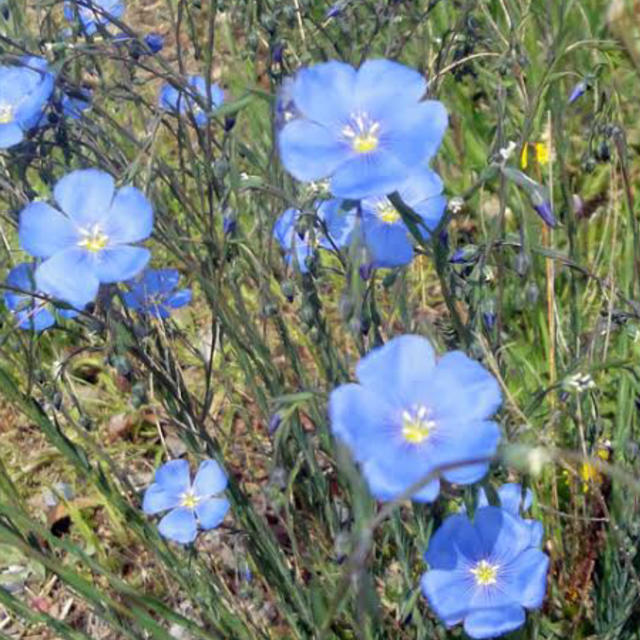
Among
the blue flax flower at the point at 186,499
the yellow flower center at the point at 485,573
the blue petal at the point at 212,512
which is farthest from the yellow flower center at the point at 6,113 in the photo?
the yellow flower center at the point at 485,573

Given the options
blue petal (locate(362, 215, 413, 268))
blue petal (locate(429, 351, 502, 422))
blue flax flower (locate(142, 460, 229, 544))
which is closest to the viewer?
blue petal (locate(429, 351, 502, 422))

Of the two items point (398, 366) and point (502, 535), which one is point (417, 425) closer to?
point (398, 366)

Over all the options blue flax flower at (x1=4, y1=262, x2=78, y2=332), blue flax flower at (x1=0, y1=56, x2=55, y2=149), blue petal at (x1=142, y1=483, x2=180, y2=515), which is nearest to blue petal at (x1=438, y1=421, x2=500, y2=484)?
blue flax flower at (x1=4, y1=262, x2=78, y2=332)

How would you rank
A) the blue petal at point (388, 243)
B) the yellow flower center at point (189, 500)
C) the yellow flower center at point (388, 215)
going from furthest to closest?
the yellow flower center at point (189, 500) → the yellow flower center at point (388, 215) → the blue petal at point (388, 243)

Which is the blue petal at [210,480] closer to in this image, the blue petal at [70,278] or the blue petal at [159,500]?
the blue petal at [159,500]

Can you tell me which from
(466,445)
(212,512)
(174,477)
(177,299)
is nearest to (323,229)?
(466,445)

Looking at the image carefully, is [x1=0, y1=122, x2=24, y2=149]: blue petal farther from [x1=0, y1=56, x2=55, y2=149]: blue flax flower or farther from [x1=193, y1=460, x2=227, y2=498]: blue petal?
[x1=193, y1=460, x2=227, y2=498]: blue petal
